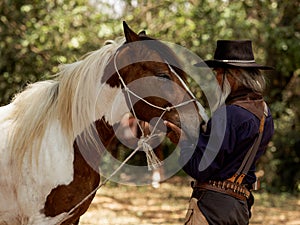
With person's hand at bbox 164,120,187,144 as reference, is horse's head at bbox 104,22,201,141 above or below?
above

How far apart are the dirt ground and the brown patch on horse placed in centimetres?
435

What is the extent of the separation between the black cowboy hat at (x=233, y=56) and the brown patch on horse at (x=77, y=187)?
76cm

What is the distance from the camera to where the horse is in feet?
10.0

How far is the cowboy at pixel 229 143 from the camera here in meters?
2.78

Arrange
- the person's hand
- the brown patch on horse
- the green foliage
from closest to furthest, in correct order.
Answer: the person's hand
the brown patch on horse
the green foliage

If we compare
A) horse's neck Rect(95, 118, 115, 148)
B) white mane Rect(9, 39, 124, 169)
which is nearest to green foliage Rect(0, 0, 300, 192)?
white mane Rect(9, 39, 124, 169)

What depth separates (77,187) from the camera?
3166 mm

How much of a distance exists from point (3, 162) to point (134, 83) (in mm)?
968

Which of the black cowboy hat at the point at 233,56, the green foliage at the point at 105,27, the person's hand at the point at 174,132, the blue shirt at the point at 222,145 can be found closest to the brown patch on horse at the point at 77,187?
the person's hand at the point at 174,132

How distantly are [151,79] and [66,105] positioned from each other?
1.85 feet

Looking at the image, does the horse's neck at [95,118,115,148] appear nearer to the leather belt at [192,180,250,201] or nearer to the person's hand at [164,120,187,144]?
the person's hand at [164,120,187,144]

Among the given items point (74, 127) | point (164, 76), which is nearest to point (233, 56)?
point (164, 76)

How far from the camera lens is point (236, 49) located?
2.96 metres

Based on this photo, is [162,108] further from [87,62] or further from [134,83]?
[87,62]
